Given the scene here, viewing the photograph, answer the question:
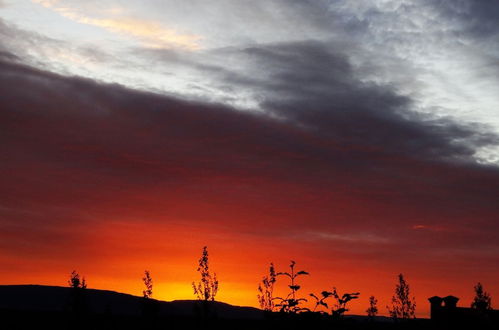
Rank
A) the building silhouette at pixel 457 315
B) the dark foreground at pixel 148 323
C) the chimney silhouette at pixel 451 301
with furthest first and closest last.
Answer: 1. the chimney silhouette at pixel 451 301
2. the building silhouette at pixel 457 315
3. the dark foreground at pixel 148 323

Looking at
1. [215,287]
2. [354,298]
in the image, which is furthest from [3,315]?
[354,298]

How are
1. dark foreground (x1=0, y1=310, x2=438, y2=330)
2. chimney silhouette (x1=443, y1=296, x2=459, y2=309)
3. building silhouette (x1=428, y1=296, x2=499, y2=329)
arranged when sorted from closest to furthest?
dark foreground (x1=0, y1=310, x2=438, y2=330)
building silhouette (x1=428, y1=296, x2=499, y2=329)
chimney silhouette (x1=443, y1=296, x2=459, y2=309)

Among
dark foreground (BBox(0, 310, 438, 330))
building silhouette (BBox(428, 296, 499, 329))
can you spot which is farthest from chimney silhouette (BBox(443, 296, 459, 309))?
dark foreground (BBox(0, 310, 438, 330))

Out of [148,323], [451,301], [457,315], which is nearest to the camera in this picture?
[148,323]

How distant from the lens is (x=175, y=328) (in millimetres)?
22344

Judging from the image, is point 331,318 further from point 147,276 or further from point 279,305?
point 147,276

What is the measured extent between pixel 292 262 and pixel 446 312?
31193mm

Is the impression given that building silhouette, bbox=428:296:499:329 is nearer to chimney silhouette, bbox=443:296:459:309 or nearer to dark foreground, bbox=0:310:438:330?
chimney silhouette, bbox=443:296:459:309

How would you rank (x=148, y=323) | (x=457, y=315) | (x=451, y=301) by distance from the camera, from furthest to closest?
(x=451, y=301) < (x=457, y=315) < (x=148, y=323)

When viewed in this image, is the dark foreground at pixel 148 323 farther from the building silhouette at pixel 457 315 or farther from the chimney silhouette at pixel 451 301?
the chimney silhouette at pixel 451 301

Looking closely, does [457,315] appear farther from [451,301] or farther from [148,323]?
Answer: [148,323]

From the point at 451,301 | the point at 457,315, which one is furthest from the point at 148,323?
the point at 451,301

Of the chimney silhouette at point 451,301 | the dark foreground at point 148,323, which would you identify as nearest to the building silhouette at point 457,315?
the chimney silhouette at point 451,301

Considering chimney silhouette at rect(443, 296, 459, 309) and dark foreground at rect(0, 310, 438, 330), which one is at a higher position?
chimney silhouette at rect(443, 296, 459, 309)
